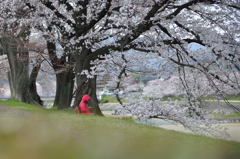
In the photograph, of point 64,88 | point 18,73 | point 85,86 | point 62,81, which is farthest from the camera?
point 18,73

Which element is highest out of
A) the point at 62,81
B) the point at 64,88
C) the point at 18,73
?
the point at 18,73

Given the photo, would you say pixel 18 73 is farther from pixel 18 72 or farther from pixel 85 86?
pixel 85 86

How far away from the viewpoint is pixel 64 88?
16.5 m

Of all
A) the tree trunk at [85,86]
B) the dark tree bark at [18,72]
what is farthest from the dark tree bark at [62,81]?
the tree trunk at [85,86]

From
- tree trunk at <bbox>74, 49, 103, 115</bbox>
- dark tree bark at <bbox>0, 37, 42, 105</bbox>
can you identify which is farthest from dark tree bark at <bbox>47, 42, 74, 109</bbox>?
tree trunk at <bbox>74, 49, 103, 115</bbox>

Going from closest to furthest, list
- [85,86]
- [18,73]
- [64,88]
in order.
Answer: [85,86] < [64,88] < [18,73]

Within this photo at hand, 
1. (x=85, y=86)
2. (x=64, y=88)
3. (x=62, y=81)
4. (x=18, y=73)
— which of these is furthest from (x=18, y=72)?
(x=85, y=86)

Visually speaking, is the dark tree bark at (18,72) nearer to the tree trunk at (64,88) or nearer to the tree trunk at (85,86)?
the tree trunk at (64,88)

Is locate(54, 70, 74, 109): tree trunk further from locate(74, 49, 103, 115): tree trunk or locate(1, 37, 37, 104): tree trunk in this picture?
locate(74, 49, 103, 115): tree trunk

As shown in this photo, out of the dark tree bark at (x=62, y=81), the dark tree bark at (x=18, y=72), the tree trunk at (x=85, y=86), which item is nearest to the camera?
the tree trunk at (x=85, y=86)

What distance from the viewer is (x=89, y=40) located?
526 inches

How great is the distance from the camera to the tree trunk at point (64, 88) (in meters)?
16.3

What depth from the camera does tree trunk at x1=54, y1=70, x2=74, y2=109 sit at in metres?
16.3

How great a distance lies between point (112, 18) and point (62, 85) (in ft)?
15.7
